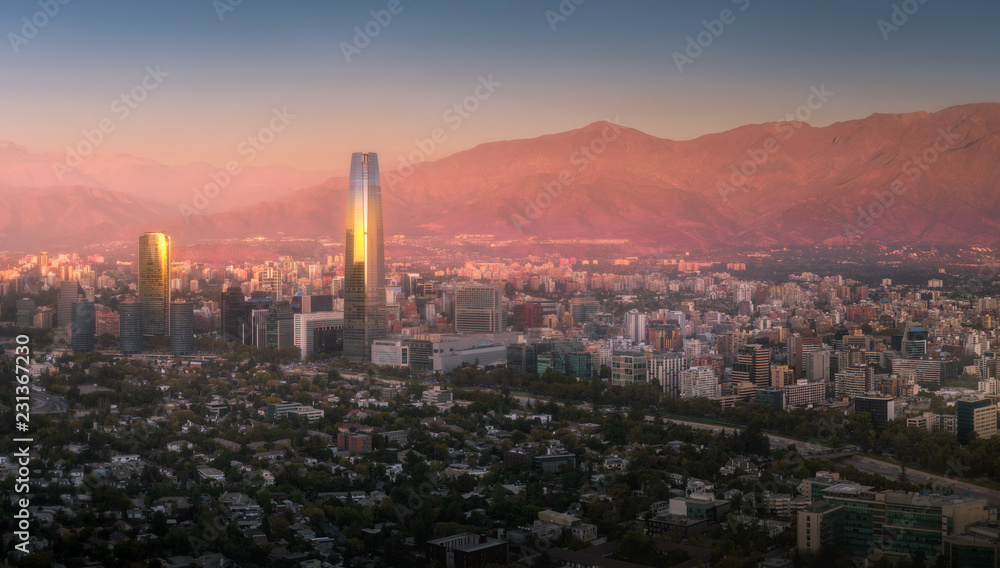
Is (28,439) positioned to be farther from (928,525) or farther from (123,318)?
(123,318)

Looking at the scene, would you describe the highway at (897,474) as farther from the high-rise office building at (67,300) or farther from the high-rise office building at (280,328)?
the high-rise office building at (67,300)

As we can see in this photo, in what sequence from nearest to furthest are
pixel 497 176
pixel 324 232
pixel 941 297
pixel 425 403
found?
pixel 425 403 → pixel 941 297 → pixel 324 232 → pixel 497 176

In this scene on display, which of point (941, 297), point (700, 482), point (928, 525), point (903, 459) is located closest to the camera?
point (928, 525)

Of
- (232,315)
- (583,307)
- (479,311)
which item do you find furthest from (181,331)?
(583,307)

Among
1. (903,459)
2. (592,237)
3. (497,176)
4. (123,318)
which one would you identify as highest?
(497,176)

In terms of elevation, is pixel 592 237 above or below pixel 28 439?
above

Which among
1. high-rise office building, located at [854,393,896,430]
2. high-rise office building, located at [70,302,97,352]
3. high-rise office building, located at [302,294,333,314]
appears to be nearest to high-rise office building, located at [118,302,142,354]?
high-rise office building, located at [70,302,97,352]

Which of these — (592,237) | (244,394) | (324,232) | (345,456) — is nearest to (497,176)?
(592,237)
